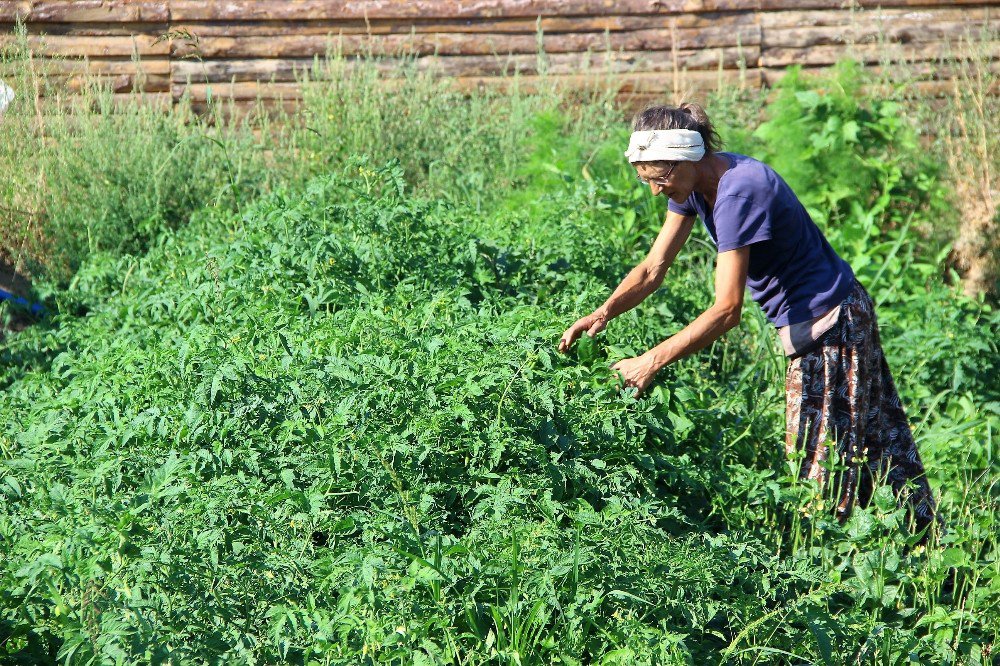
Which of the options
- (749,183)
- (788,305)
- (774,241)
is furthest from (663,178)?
(788,305)

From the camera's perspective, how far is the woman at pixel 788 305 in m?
3.53

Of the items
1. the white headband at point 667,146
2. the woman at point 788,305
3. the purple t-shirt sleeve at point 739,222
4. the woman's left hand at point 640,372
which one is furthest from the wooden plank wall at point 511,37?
the woman's left hand at point 640,372

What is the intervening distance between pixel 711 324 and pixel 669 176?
58cm

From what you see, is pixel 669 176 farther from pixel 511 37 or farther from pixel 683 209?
pixel 511 37

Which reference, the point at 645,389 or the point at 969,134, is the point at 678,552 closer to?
the point at 645,389

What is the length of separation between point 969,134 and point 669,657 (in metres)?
5.75

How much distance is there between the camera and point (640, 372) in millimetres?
3547

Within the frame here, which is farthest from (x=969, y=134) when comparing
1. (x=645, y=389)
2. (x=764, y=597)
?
(x=764, y=597)

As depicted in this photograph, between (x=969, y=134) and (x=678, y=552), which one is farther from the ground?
(x=969, y=134)

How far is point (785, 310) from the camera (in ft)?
12.6

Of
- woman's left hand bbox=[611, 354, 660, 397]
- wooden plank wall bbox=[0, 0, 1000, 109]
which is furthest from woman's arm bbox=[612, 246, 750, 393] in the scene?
wooden plank wall bbox=[0, 0, 1000, 109]

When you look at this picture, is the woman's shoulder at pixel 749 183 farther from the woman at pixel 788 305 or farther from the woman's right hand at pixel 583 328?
the woman's right hand at pixel 583 328

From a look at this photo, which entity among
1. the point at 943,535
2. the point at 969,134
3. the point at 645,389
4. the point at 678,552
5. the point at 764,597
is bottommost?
the point at 943,535

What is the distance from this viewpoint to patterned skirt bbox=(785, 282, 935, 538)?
381cm
